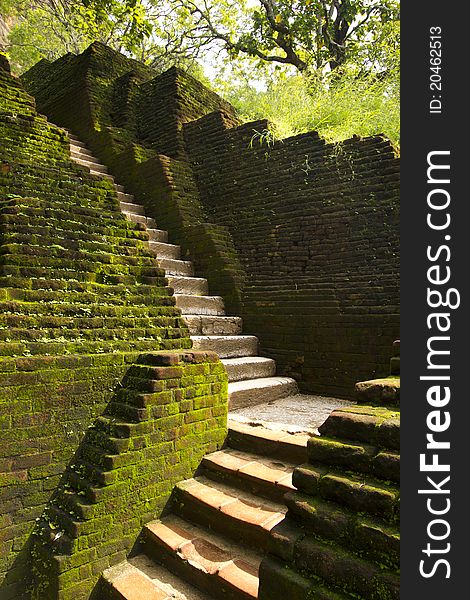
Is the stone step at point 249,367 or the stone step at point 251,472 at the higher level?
the stone step at point 249,367

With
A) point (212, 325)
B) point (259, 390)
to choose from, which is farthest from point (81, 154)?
point (259, 390)

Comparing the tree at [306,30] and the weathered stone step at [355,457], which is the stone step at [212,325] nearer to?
the weathered stone step at [355,457]

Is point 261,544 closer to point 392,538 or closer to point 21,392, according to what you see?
point 392,538

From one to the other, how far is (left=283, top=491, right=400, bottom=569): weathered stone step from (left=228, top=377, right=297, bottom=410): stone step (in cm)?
219

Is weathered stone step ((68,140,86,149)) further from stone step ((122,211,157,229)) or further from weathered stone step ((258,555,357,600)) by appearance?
weathered stone step ((258,555,357,600))

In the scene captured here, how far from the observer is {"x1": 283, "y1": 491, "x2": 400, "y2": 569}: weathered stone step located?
1432 millimetres

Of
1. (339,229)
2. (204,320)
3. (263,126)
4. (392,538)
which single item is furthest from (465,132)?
(263,126)

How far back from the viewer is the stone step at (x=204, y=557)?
6.97 feet

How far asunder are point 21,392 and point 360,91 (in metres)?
7.48

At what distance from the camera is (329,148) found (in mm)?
5148

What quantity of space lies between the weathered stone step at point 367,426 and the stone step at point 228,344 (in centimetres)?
256

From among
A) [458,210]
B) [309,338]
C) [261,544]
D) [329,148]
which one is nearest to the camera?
[458,210]

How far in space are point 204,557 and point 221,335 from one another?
111 inches

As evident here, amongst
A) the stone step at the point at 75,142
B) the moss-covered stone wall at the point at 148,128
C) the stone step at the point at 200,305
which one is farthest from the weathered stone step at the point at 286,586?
the stone step at the point at 75,142
